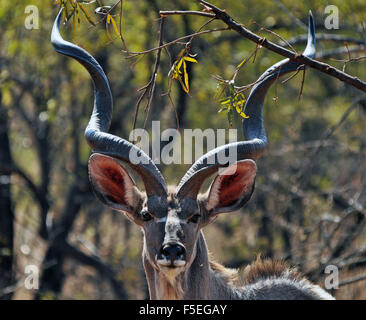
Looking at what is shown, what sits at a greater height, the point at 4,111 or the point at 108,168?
the point at 4,111

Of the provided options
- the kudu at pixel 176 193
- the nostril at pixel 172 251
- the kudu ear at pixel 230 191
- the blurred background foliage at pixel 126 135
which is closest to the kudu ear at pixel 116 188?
the kudu at pixel 176 193

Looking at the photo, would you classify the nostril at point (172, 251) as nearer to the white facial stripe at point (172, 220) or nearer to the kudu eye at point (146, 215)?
the white facial stripe at point (172, 220)

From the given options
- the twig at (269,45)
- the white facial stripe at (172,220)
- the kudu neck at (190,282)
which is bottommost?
the kudu neck at (190,282)

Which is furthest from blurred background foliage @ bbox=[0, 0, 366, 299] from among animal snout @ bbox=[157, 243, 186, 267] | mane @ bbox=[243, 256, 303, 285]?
animal snout @ bbox=[157, 243, 186, 267]

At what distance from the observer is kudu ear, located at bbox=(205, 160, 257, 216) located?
4.65 metres

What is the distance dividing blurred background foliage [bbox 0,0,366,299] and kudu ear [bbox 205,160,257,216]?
309cm

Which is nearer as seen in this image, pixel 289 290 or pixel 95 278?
pixel 289 290

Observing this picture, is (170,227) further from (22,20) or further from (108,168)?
(22,20)

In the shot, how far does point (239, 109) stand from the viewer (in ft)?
12.9

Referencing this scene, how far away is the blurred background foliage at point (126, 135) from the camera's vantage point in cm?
851

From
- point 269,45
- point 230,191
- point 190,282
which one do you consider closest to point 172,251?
point 190,282

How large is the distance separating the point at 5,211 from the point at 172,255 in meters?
5.27

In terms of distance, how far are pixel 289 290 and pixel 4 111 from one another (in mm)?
4935
